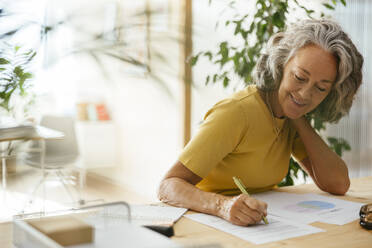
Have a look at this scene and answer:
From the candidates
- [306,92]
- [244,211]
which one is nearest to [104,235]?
[244,211]

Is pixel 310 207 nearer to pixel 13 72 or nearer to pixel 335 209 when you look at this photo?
pixel 335 209

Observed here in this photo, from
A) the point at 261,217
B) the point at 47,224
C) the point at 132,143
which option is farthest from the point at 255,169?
the point at 132,143

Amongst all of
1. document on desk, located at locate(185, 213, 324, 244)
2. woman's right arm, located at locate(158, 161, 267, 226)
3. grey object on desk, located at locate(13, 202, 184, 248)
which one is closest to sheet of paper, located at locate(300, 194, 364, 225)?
document on desk, located at locate(185, 213, 324, 244)

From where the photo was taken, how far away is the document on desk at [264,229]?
43.3 inches

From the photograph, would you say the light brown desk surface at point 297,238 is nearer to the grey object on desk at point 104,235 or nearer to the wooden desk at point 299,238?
the wooden desk at point 299,238

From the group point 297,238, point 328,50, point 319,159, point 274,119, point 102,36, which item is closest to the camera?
point 102,36

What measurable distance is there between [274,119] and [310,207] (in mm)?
375

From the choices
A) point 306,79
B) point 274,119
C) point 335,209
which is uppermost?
point 306,79

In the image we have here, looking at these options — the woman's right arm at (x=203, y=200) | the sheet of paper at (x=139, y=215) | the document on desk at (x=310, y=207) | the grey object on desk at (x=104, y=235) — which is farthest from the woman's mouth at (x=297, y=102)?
the grey object on desk at (x=104, y=235)

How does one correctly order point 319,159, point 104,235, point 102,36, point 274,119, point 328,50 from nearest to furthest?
point 102,36, point 104,235, point 328,50, point 274,119, point 319,159

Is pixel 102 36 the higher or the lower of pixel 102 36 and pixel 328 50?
the lower

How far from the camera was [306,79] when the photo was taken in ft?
5.11

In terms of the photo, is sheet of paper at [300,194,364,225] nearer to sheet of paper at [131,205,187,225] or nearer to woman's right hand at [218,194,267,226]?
woman's right hand at [218,194,267,226]

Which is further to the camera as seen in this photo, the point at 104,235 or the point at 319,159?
the point at 319,159
